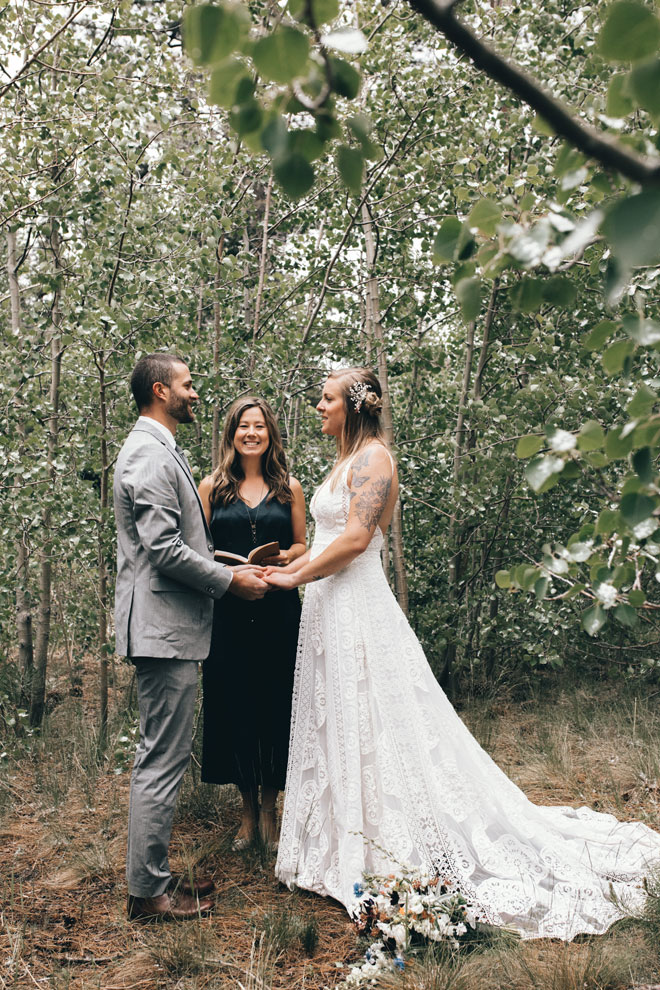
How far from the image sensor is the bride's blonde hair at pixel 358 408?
337 centimetres

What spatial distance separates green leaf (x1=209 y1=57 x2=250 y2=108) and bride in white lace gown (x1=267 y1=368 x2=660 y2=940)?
2515 mm

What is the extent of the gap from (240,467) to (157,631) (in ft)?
3.74

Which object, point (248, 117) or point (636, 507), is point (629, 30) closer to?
point (248, 117)

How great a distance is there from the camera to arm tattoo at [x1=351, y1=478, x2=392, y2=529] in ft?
10.5

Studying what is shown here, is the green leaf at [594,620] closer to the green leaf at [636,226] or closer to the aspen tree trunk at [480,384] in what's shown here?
the green leaf at [636,226]

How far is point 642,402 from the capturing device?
45.8 inches

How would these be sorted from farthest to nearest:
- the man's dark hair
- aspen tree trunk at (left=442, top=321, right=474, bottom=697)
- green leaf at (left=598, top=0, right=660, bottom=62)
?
aspen tree trunk at (left=442, top=321, right=474, bottom=697) < the man's dark hair < green leaf at (left=598, top=0, right=660, bottom=62)

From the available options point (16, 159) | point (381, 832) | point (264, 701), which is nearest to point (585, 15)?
point (16, 159)

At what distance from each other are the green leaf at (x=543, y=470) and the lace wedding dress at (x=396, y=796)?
7.05 ft

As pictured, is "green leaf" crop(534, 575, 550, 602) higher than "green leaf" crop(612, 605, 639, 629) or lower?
higher

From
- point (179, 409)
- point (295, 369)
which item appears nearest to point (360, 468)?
point (179, 409)

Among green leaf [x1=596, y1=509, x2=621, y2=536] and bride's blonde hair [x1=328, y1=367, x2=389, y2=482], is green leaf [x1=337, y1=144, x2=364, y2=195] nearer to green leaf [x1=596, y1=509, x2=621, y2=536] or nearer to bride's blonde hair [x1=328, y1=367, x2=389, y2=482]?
green leaf [x1=596, y1=509, x2=621, y2=536]

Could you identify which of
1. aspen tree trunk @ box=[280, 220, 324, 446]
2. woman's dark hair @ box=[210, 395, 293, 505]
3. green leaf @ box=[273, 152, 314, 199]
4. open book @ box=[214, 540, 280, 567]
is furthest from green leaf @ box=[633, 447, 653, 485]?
aspen tree trunk @ box=[280, 220, 324, 446]

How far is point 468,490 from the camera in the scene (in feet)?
16.2
